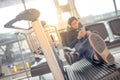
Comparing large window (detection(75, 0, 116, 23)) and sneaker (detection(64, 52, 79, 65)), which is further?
large window (detection(75, 0, 116, 23))

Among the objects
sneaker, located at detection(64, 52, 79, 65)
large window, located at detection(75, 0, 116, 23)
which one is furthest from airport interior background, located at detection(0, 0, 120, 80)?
sneaker, located at detection(64, 52, 79, 65)

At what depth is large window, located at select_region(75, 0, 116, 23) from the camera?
12.7 feet

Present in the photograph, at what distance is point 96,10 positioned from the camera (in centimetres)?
390

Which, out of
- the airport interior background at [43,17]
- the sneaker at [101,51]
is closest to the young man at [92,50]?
the sneaker at [101,51]

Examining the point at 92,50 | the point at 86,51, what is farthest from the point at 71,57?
the point at 92,50

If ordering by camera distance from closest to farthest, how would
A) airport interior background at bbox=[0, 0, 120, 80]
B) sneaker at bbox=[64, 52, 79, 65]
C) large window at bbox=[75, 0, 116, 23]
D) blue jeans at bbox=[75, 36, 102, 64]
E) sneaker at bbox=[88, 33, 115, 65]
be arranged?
sneaker at bbox=[88, 33, 115, 65] → blue jeans at bbox=[75, 36, 102, 64] → sneaker at bbox=[64, 52, 79, 65] → airport interior background at bbox=[0, 0, 120, 80] → large window at bbox=[75, 0, 116, 23]

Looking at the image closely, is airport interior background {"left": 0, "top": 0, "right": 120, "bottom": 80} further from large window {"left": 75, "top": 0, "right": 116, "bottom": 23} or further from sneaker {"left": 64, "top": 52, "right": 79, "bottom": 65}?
sneaker {"left": 64, "top": 52, "right": 79, "bottom": 65}

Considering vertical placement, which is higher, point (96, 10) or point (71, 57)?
point (96, 10)

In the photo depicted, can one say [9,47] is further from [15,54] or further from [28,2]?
[28,2]

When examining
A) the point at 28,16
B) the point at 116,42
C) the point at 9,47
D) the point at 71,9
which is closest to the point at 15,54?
the point at 9,47

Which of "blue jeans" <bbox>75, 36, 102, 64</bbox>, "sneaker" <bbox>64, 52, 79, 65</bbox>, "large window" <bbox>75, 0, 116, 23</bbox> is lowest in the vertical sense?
"sneaker" <bbox>64, 52, 79, 65</bbox>

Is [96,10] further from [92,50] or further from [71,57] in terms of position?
[92,50]

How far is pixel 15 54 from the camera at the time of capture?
3693 millimetres

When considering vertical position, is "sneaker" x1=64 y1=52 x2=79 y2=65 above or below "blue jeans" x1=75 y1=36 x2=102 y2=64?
below
